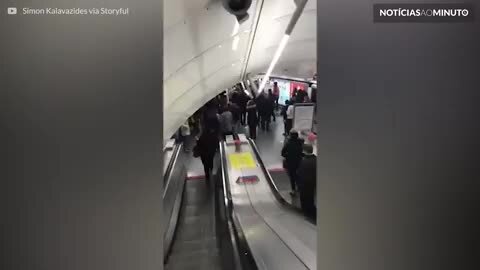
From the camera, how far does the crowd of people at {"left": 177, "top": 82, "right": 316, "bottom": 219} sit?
878 centimetres

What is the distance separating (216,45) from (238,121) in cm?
647

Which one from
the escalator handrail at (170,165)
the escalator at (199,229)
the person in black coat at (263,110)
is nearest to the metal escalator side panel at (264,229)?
the escalator at (199,229)

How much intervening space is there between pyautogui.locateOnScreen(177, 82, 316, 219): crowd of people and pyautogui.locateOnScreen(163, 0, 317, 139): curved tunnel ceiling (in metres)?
0.81

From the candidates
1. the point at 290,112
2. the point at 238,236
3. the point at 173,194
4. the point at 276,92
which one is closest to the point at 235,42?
the point at 290,112

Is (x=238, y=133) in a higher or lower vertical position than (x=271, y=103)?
lower

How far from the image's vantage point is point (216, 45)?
Answer: 734cm

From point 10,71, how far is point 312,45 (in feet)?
27.5

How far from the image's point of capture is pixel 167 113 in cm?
952

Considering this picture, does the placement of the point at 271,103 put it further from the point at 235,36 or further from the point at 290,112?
the point at 235,36

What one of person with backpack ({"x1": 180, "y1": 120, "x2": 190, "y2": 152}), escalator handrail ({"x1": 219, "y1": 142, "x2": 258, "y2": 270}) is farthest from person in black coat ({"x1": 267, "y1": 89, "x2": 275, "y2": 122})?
escalator handrail ({"x1": 219, "y1": 142, "x2": 258, "y2": 270})

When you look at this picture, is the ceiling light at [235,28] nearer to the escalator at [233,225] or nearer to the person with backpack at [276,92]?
the escalator at [233,225]

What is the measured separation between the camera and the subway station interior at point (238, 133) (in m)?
5.51

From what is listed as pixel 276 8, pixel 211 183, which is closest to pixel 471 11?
pixel 276 8

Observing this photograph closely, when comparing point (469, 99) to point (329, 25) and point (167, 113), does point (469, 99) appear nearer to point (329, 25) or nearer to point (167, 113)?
point (329, 25)
